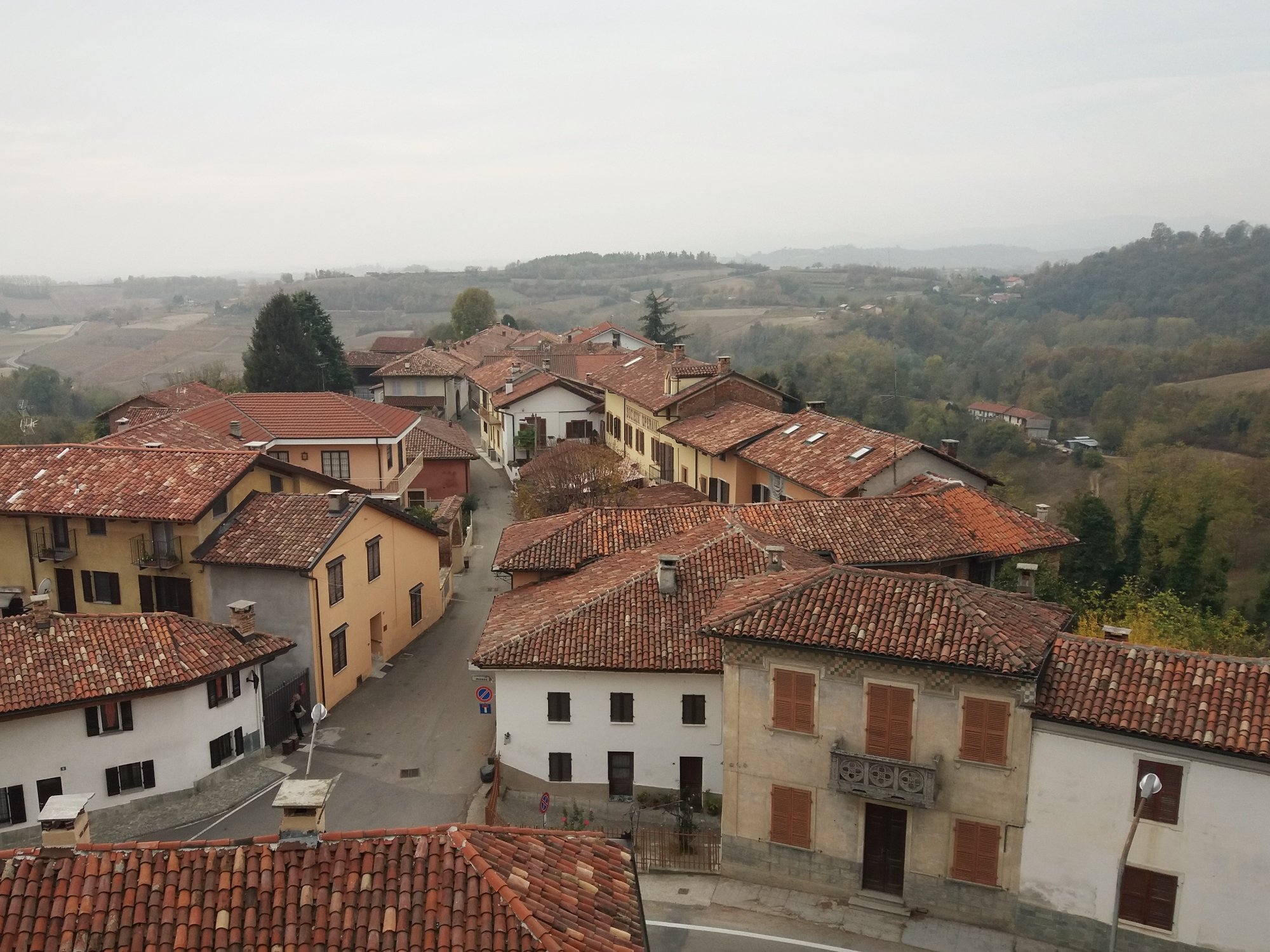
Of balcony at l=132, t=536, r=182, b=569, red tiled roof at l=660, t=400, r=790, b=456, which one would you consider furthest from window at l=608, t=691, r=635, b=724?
red tiled roof at l=660, t=400, r=790, b=456

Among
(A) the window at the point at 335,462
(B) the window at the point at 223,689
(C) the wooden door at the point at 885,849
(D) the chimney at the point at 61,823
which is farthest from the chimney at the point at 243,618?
(A) the window at the point at 335,462

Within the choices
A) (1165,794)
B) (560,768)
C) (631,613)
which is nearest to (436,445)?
(631,613)

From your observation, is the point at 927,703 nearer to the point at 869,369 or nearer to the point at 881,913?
the point at 881,913

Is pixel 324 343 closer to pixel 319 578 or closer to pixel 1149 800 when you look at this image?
pixel 319 578

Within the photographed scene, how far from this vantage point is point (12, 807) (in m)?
23.5

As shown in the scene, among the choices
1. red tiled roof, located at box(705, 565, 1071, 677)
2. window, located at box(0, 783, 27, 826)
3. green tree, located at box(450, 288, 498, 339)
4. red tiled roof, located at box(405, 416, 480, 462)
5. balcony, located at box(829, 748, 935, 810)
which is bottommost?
window, located at box(0, 783, 27, 826)

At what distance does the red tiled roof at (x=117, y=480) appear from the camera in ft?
104

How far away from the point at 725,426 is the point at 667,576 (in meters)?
22.9

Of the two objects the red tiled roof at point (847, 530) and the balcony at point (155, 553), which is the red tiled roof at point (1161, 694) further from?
the balcony at point (155, 553)

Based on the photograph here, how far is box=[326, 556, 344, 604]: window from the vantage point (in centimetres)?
3216

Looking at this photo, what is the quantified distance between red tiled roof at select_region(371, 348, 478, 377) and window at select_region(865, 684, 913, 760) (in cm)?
6858

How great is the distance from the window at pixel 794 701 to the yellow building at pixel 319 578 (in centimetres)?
1564

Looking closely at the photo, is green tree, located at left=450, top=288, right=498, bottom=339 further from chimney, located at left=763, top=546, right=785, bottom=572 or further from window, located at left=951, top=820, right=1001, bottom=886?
window, located at left=951, top=820, right=1001, bottom=886

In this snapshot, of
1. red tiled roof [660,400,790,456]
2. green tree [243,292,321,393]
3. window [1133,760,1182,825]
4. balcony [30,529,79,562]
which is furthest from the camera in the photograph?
green tree [243,292,321,393]
